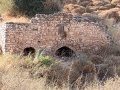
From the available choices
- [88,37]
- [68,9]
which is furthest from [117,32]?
[68,9]

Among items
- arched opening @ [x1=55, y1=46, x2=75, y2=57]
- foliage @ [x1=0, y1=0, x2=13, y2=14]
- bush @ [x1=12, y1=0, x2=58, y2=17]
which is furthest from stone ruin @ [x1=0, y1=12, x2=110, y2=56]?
foliage @ [x1=0, y1=0, x2=13, y2=14]

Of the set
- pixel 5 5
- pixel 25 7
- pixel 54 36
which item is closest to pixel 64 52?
pixel 54 36

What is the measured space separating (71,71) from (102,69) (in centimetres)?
165

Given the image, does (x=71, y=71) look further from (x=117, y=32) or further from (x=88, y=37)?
(x=117, y=32)

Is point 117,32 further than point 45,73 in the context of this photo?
Yes

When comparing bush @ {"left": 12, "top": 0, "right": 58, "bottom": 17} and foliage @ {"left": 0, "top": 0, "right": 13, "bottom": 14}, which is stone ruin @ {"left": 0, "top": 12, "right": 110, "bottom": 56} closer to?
bush @ {"left": 12, "top": 0, "right": 58, "bottom": 17}

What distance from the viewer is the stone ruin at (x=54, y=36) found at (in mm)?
16031

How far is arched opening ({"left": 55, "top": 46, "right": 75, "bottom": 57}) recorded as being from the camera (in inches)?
669

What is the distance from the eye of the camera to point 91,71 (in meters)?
14.8

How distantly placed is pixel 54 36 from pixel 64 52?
108 centimetres

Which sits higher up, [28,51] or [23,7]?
[23,7]

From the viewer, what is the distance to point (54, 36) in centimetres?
1655

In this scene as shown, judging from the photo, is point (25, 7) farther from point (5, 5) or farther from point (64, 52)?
point (64, 52)

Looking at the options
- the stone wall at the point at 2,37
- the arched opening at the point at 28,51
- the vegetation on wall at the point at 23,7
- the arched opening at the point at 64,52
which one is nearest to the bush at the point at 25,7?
the vegetation on wall at the point at 23,7
